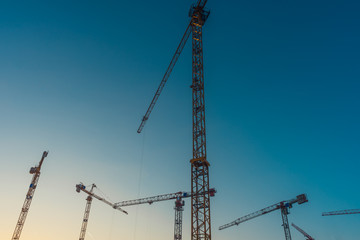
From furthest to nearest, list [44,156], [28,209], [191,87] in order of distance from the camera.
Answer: [44,156]
[28,209]
[191,87]

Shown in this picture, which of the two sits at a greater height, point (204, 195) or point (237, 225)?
point (237, 225)

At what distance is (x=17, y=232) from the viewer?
5069cm

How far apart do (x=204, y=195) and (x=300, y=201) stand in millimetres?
43562

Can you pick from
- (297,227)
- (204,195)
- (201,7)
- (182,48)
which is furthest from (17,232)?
(297,227)

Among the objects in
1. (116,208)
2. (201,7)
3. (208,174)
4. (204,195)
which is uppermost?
(201,7)

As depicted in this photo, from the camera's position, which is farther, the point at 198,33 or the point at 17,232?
the point at 17,232

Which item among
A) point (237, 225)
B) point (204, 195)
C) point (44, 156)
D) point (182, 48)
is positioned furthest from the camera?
point (237, 225)

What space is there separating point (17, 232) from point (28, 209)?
15.0 feet

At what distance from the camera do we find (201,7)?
137 feet

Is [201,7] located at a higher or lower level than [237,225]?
higher

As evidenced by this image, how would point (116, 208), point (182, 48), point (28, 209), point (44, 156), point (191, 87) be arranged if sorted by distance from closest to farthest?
1. point (191, 87)
2. point (182, 48)
3. point (28, 209)
4. point (44, 156)
5. point (116, 208)

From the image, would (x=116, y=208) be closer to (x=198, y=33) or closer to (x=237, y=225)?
(x=237, y=225)

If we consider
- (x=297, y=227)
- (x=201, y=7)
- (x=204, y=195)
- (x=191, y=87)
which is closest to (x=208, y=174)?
(x=204, y=195)

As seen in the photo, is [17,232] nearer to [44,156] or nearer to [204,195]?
[44,156]
